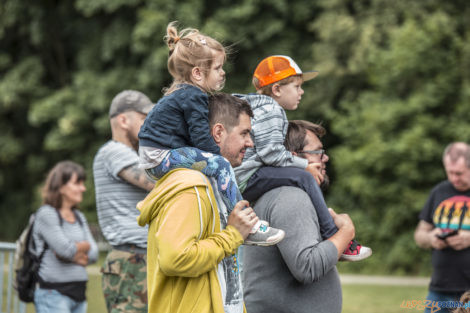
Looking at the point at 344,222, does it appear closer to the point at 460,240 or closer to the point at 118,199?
the point at 118,199

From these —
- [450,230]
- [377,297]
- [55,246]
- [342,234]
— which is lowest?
[377,297]

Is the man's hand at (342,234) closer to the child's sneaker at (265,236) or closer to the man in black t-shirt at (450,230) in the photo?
the child's sneaker at (265,236)

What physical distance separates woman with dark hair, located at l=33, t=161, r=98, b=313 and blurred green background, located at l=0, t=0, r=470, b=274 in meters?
8.50

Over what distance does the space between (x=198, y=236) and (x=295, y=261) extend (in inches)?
21.8

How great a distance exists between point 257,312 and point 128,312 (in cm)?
120

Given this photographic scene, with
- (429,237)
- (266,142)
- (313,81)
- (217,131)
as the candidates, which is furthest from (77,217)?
(313,81)

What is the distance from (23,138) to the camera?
22953 millimetres

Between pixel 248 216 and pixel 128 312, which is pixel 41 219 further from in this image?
pixel 248 216

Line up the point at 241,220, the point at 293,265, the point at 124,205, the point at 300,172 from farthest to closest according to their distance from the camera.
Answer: the point at 124,205
the point at 300,172
the point at 293,265
the point at 241,220

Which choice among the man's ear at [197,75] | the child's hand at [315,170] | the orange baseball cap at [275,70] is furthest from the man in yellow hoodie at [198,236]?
the orange baseball cap at [275,70]

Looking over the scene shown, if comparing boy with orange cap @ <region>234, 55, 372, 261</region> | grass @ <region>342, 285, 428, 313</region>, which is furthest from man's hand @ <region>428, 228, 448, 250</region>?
grass @ <region>342, 285, 428, 313</region>

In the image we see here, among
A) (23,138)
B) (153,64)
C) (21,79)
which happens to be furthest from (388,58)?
Result: (23,138)

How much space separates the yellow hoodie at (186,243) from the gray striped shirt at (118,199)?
4.63ft

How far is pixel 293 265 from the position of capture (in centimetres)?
290
